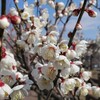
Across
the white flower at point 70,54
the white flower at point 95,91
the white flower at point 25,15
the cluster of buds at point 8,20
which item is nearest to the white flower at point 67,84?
the white flower at point 70,54

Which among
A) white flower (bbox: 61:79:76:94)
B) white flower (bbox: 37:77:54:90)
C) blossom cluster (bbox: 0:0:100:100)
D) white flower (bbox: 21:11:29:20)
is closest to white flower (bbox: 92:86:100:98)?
blossom cluster (bbox: 0:0:100:100)

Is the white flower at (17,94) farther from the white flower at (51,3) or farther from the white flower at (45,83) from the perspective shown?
the white flower at (51,3)

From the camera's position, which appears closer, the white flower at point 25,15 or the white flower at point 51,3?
the white flower at point 25,15

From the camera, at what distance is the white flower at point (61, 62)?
1.73 metres

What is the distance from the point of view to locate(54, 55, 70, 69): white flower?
1729mm

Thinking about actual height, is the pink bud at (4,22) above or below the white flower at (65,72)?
above

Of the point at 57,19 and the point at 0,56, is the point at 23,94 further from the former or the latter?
the point at 57,19

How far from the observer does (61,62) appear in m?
1.71

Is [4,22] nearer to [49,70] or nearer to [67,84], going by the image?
[49,70]

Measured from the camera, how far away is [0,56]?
54.9 inches

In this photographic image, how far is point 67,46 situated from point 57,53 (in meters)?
0.08

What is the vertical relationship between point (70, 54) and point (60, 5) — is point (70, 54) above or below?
below

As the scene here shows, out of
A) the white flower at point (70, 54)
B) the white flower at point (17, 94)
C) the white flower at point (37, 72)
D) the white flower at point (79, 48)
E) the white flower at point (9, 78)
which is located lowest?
the white flower at point (17, 94)

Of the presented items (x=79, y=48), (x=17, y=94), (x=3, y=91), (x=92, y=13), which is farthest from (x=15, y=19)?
(x=92, y=13)
